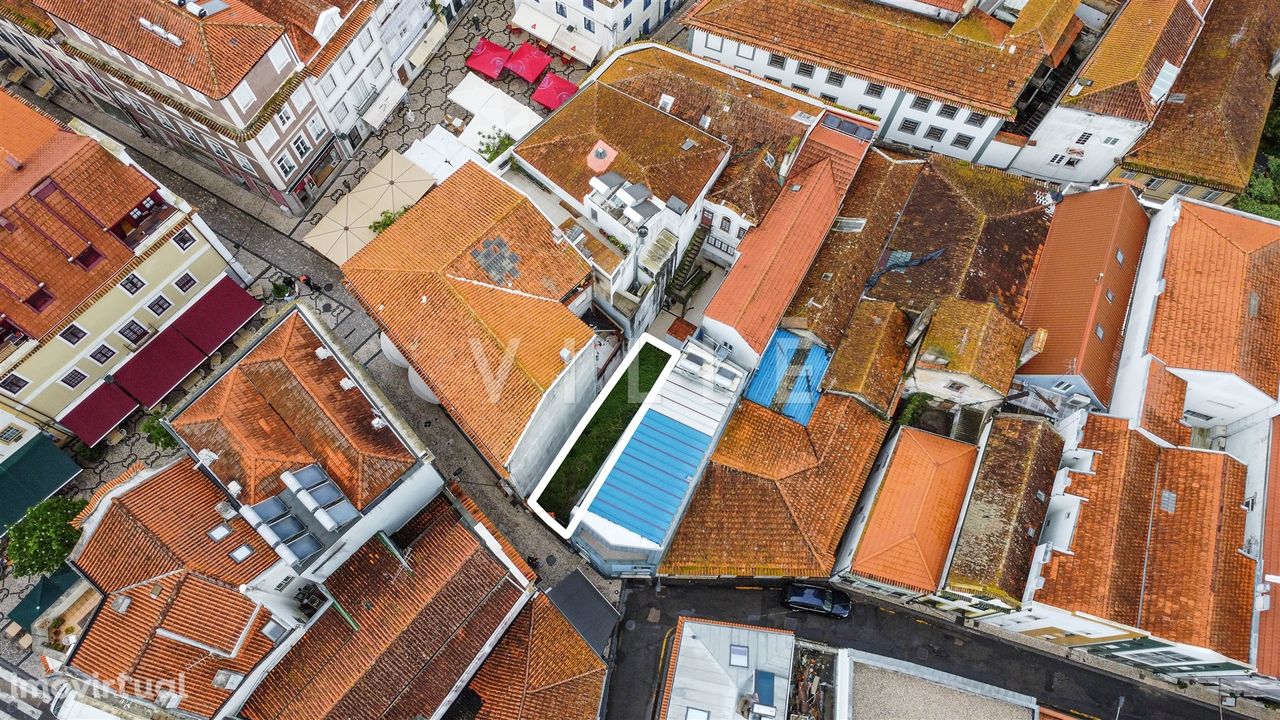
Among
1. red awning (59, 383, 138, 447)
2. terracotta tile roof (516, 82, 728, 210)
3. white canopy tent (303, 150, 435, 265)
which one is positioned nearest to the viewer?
red awning (59, 383, 138, 447)

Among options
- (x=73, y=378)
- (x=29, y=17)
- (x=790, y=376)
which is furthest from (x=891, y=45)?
(x=29, y=17)

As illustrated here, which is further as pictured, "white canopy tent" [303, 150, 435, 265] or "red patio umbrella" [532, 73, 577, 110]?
"red patio umbrella" [532, 73, 577, 110]

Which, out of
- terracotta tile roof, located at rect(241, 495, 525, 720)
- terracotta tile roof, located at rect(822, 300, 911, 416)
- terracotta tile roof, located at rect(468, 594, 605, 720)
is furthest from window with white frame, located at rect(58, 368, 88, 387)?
terracotta tile roof, located at rect(822, 300, 911, 416)

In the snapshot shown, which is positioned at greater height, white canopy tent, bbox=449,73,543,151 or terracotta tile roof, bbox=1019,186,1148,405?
terracotta tile roof, bbox=1019,186,1148,405

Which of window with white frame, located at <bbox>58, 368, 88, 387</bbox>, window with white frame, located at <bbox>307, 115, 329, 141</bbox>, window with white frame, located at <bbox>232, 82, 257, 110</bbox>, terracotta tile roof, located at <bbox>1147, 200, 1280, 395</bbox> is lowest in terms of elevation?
window with white frame, located at <bbox>58, 368, 88, 387</bbox>

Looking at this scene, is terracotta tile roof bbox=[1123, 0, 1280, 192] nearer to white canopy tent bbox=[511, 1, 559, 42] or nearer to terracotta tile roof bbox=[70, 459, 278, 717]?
white canopy tent bbox=[511, 1, 559, 42]

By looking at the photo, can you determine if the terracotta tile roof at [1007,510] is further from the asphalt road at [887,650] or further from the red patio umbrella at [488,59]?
the red patio umbrella at [488,59]
